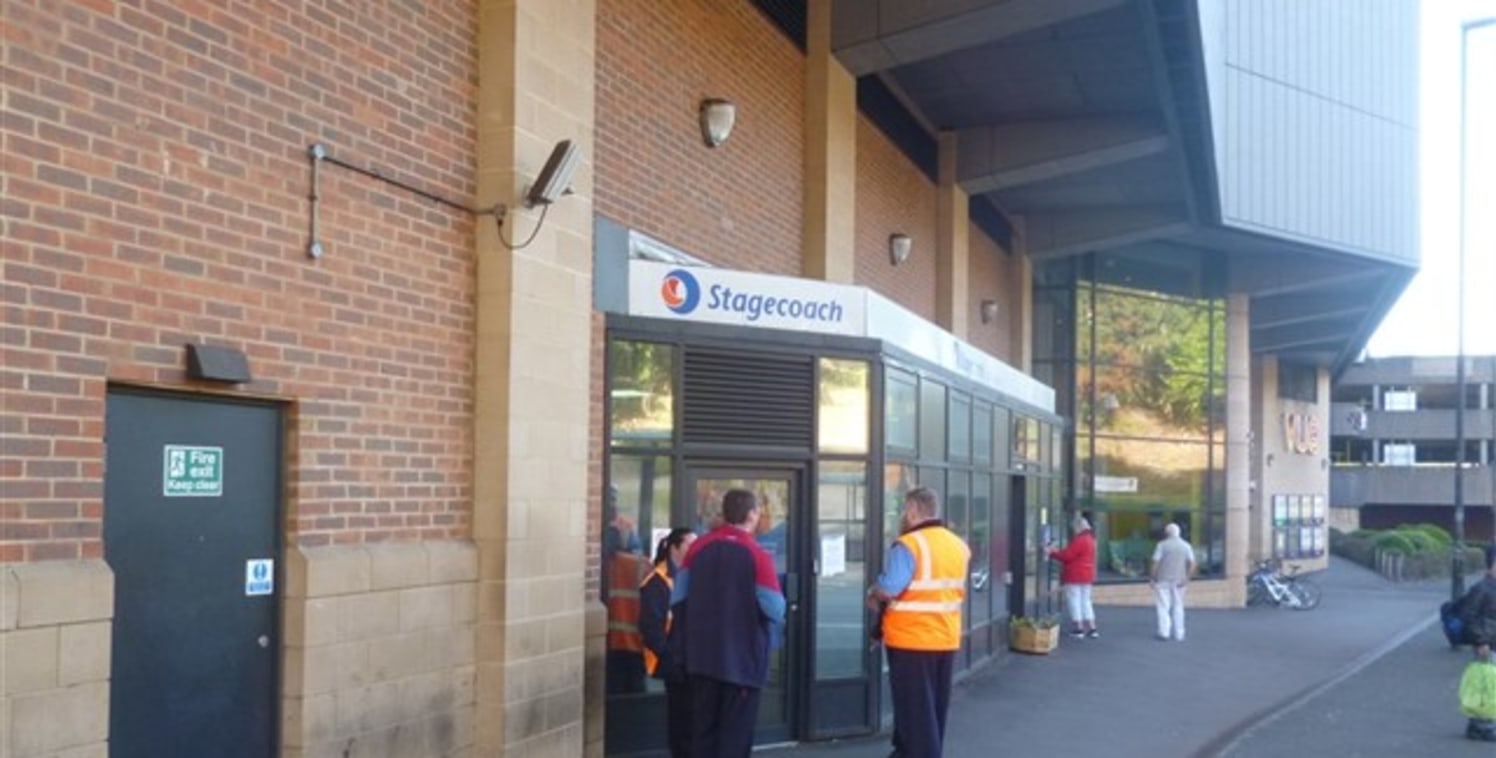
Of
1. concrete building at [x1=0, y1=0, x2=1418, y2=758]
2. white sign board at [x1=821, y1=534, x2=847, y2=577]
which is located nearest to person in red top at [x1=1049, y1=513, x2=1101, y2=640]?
concrete building at [x1=0, y1=0, x2=1418, y2=758]

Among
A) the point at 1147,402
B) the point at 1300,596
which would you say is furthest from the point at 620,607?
the point at 1300,596

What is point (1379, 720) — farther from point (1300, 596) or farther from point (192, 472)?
point (1300, 596)

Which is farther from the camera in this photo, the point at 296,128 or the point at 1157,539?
the point at 1157,539

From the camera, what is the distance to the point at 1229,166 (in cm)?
2452

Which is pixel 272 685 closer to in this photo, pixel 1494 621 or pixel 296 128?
pixel 296 128

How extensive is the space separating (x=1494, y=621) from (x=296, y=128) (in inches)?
456

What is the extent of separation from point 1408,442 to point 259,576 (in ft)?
241

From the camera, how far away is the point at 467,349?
823 centimetres

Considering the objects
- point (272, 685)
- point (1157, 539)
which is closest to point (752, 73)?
point (272, 685)

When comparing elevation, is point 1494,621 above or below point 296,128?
below

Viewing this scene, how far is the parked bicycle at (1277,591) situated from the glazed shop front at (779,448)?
18392 millimetres

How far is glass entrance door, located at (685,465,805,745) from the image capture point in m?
10.4

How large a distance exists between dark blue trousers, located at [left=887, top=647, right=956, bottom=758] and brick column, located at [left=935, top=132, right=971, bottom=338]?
1123cm

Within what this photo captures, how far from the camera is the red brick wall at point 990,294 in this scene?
2248cm
